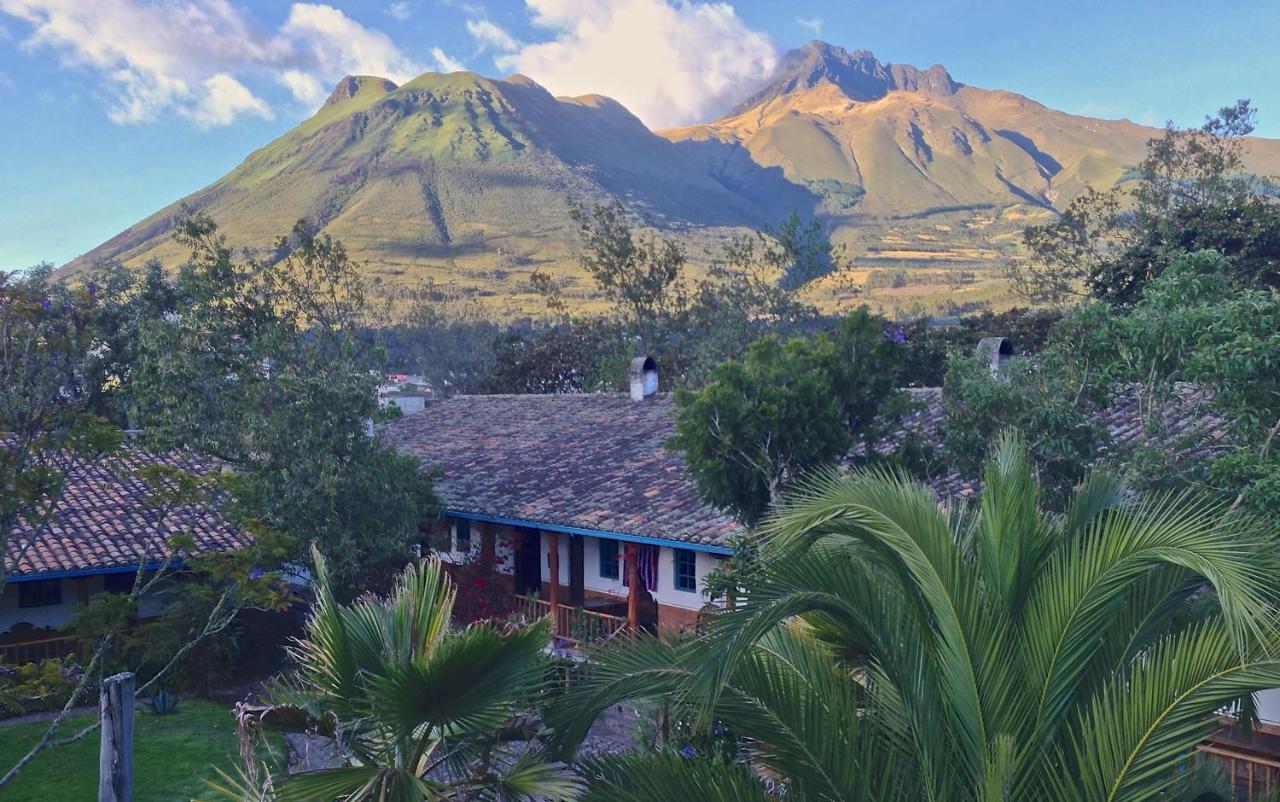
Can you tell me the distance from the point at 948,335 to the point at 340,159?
131 meters

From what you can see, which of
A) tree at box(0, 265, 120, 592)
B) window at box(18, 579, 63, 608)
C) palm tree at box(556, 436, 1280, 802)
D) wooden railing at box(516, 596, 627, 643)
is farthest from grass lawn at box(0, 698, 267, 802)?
palm tree at box(556, 436, 1280, 802)

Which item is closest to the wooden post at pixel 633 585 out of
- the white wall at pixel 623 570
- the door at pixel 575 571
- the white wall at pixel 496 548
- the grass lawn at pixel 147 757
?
the white wall at pixel 623 570

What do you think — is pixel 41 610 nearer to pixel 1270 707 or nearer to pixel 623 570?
pixel 623 570

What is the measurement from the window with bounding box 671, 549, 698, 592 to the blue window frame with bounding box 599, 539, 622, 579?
1.57 meters

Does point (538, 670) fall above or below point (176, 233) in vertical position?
below

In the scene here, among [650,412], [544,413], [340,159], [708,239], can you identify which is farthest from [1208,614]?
[340,159]

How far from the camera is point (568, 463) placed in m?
18.4

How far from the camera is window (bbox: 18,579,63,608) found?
14453 mm

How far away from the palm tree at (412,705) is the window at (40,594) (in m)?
11.9

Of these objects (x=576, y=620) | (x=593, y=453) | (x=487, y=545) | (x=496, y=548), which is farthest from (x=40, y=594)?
(x=593, y=453)

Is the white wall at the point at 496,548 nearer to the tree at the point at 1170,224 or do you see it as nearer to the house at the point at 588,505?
the house at the point at 588,505

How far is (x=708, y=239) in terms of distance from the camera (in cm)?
12431

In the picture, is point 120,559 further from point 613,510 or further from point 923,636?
point 923,636

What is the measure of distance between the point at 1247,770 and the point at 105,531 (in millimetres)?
14747
